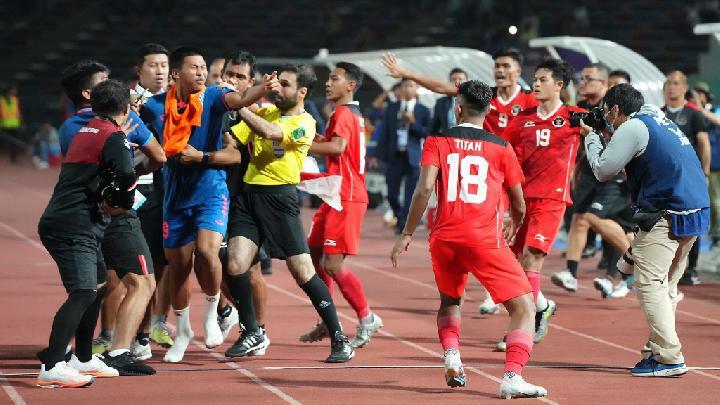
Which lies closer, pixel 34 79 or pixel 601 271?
pixel 601 271

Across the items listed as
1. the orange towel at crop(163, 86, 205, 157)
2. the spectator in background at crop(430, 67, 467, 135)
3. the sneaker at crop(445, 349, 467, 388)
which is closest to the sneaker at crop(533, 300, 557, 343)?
the sneaker at crop(445, 349, 467, 388)

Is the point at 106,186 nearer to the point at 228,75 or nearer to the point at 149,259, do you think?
the point at 149,259

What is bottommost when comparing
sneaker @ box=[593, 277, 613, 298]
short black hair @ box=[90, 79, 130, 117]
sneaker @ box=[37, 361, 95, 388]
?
sneaker @ box=[593, 277, 613, 298]

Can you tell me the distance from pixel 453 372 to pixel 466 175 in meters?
1.12

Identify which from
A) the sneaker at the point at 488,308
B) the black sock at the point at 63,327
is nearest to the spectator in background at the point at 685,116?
the sneaker at the point at 488,308

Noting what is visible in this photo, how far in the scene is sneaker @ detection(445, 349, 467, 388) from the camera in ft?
26.6

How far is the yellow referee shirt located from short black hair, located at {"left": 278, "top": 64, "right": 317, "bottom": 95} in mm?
263

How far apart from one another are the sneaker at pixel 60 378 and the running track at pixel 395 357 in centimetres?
6

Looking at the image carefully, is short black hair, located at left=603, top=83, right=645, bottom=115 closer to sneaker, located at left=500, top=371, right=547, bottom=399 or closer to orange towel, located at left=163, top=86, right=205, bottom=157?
sneaker, located at left=500, top=371, right=547, bottom=399

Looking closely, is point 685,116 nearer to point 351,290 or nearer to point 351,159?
point 351,159

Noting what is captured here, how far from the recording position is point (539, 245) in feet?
34.1

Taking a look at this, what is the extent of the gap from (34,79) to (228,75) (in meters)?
33.1

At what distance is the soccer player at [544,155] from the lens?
10492 millimetres

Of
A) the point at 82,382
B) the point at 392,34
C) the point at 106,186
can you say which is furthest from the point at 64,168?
the point at 392,34
